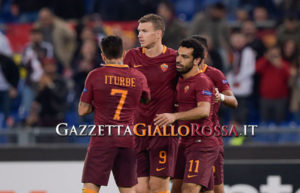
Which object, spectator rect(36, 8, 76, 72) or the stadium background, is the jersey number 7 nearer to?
the stadium background

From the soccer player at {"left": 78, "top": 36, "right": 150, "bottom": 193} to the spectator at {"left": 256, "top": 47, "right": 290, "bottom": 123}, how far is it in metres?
4.89

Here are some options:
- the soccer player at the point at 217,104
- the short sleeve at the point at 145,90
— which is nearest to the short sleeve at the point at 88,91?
the short sleeve at the point at 145,90

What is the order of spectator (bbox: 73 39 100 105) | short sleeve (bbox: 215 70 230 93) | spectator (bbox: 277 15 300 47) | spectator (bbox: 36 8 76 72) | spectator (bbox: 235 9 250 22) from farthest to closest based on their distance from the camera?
spectator (bbox: 235 9 250 22)
spectator (bbox: 36 8 76 72)
spectator (bbox: 277 15 300 47)
spectator (bbox: 73 39 100 105)
short sleeve (bbox: 215 70 230 93)

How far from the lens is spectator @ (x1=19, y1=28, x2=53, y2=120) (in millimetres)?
12422

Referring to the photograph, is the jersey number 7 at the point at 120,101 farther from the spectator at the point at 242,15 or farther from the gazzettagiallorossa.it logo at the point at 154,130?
the spectator at the point at 242,15

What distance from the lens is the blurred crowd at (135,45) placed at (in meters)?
12.1

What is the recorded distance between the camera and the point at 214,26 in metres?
13.0

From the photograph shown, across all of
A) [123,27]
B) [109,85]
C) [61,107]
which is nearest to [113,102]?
[109,85]

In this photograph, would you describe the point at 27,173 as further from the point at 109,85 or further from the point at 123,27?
the point at 123,27

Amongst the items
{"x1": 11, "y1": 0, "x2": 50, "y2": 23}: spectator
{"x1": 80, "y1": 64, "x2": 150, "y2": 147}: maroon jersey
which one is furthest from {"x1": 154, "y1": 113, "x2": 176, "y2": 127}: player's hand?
{"x1": 11, "y1": 0, "x2": 50, "y2": 23}: spectator

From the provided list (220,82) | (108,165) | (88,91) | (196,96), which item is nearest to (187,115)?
(196,96)

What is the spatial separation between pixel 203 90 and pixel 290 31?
553 centimetres

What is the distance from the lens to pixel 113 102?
7766mm

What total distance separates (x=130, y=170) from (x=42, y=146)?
9.21 ft
